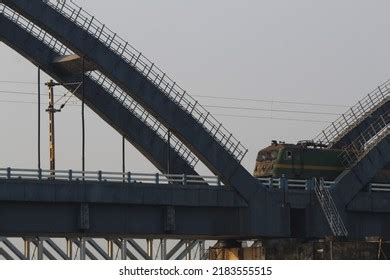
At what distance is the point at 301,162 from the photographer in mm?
74562

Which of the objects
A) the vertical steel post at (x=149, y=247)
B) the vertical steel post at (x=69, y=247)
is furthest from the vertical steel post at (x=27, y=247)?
the vertical steel post at (x=149, y=247)

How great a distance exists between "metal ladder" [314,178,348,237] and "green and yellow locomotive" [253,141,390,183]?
4753mm

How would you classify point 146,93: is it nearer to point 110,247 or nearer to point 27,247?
point 27,247

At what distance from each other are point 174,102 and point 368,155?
14.1 metres

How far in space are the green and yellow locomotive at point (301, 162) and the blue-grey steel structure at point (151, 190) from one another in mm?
3587

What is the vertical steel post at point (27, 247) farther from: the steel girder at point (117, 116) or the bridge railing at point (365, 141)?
the bridge railing at point (365, 141)

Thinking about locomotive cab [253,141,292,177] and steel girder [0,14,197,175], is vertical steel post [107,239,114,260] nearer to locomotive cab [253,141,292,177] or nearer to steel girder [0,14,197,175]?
steel girder [0,14,197,175]

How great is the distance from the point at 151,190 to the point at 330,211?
463 inches

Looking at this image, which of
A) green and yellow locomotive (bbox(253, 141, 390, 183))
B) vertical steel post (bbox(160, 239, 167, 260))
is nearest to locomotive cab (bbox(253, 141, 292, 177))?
green and yellow locomotive (bbox(253, 141, 390, 183))

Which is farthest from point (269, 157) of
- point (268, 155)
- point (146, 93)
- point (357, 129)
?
point (146, 93)

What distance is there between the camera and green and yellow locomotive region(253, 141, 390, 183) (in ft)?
244
